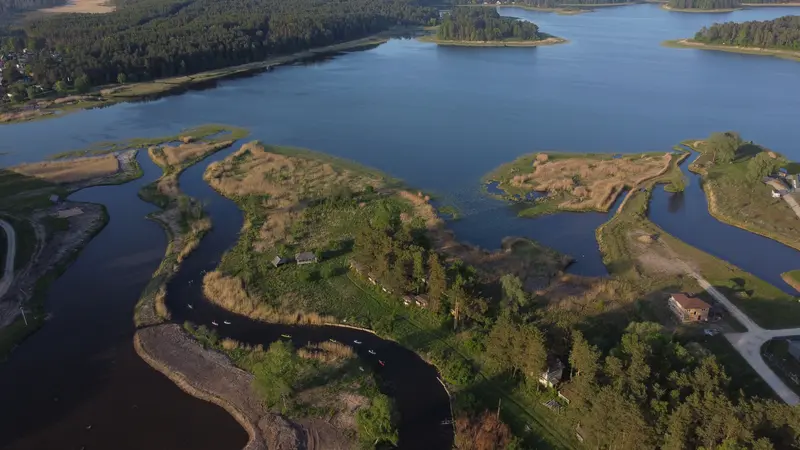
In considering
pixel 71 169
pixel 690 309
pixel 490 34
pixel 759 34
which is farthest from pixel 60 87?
pixel 759 34

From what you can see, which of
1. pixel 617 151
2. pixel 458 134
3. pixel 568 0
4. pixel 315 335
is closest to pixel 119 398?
pixel 315 335

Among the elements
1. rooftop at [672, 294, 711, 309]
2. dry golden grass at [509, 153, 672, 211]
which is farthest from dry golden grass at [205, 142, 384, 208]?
rooftop at [672, 294, 711, 309]

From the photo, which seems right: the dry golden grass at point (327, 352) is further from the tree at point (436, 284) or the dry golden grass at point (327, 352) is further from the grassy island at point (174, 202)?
the grassy island at point (174, 202)

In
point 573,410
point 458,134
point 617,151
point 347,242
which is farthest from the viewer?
point 458,134

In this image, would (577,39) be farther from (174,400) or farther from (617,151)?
(174,400)

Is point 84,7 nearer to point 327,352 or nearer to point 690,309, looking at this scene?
point 327,352

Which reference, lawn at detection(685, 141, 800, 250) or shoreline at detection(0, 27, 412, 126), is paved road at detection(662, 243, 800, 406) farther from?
shoreline at detection(0, 27, 412, 126)

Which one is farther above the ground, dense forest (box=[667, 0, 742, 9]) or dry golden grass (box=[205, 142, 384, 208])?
dense forest (box=[667, 0, 742, 9])
